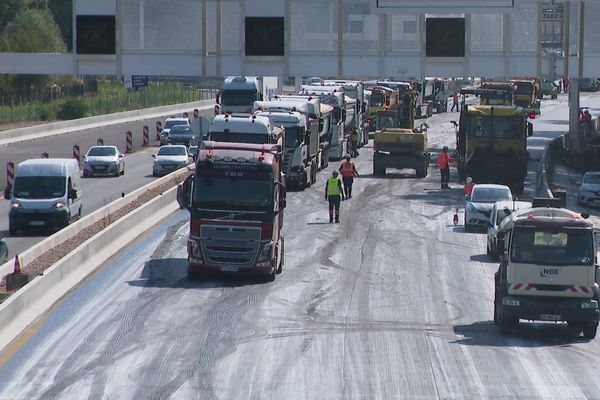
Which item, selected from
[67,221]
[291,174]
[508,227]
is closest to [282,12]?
[291,174]

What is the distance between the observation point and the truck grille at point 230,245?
3008 centimetres

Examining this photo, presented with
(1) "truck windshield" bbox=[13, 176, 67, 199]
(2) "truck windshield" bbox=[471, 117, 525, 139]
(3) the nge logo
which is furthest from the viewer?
(2) "truck windshield" bbox=[471, 117, 525, 139]

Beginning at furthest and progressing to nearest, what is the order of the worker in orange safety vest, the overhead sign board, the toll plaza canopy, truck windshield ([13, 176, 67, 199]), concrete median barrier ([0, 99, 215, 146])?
concrete median barrier ([0, 99, 215, 146]) < the toll plaza canopy < the overhead sign board < the worker in orange safety vest < truck windshield ([13, 176, 67, 199])

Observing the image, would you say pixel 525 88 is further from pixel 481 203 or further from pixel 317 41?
pixel 481 203

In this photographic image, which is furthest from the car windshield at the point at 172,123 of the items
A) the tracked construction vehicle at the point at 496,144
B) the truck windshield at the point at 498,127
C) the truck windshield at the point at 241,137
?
the truck windshield at the point at 241,137

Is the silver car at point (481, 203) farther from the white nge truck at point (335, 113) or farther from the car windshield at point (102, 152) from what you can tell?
the car windshield at point (102, 152)

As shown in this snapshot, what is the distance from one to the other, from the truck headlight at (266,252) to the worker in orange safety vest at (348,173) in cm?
1677

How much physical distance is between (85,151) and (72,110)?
26.3 m

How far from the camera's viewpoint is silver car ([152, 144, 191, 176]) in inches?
2357

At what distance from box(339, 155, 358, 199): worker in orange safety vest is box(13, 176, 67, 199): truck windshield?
11.2 m

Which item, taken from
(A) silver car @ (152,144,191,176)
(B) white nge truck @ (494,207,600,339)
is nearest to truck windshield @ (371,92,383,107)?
(A) silver car @ (152,144,191,176)

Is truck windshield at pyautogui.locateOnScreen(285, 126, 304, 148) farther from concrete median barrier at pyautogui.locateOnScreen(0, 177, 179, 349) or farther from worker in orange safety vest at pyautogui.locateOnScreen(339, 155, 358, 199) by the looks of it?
concrete median barrier at pyautogui.locateOnScreen(0, 177, 179, 349)

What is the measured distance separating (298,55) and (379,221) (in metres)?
16.5

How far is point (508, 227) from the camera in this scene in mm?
26031
